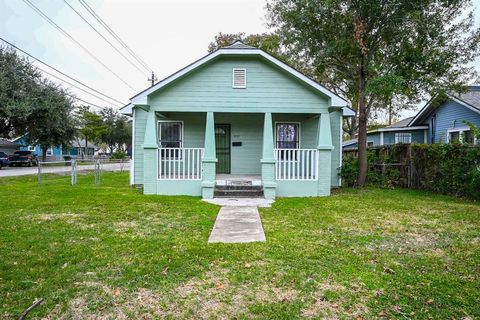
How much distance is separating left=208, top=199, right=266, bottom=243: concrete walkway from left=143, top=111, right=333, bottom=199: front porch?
80.6 inches

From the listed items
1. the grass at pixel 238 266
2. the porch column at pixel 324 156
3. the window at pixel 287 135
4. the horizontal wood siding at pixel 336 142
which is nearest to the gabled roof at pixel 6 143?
the grass at pixel 238 266

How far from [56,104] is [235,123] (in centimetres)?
2079

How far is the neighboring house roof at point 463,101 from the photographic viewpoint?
1356 centimetres

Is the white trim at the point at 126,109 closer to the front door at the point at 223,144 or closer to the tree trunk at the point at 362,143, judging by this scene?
the front door at the point at 223,144

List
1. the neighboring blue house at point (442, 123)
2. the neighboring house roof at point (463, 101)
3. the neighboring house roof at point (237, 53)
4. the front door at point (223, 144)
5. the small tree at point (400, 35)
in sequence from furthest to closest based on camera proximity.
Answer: the neighboring blue house at point (442, 123)
the neighboring house roof at point (463, 101)
the front door at point (223, 144)
the small tree at point (400, 35)
the neighboring house roof at point (237, 53)

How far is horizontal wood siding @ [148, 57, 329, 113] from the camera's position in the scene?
9719 millimetres

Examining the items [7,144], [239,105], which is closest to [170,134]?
[239,105]

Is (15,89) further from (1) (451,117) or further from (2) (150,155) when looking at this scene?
(1) (451,117)

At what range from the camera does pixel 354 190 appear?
36.7ft

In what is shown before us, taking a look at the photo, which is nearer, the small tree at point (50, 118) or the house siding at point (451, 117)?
the house siding at point (451, 117)

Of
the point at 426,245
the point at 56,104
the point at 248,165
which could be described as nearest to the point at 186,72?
the point at 248,165

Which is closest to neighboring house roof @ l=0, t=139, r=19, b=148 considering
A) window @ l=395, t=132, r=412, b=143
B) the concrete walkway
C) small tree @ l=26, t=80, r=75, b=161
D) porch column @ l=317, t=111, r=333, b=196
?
small tree @ l=26, t=80, r=75, b=161

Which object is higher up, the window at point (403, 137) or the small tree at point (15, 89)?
the small tree at point (15, 89)

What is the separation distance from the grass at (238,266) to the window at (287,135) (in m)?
5.16
